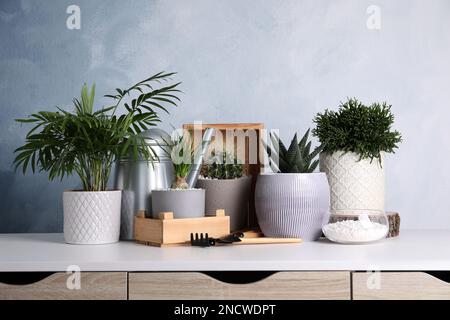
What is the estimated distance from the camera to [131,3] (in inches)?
70.9

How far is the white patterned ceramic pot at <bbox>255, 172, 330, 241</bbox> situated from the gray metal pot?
0.82 feet

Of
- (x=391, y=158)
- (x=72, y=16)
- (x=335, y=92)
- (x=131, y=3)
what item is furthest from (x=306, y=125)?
(x=72, y=16)

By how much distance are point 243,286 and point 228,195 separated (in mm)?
381

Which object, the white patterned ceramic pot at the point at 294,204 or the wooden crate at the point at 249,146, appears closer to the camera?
the white patterned ceramic pot at the point at 294,204

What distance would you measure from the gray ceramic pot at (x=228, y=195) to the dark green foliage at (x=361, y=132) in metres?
0.24

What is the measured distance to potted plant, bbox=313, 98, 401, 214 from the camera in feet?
4.60

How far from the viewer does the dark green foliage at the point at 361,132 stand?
1398mm

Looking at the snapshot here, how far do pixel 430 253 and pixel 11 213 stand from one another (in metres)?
1.28
